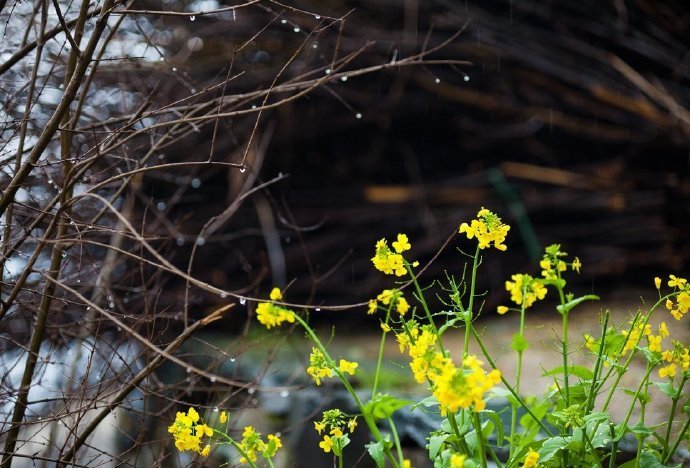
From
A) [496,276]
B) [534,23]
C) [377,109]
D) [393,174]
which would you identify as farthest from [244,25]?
[496,276]

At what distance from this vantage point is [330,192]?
3.04 metres

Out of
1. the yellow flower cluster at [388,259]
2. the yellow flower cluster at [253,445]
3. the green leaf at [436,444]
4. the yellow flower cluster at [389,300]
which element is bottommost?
the green leaf at [436,444]

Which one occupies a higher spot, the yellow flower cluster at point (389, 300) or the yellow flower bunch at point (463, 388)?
the yellow flower cluster at point (389, 300)

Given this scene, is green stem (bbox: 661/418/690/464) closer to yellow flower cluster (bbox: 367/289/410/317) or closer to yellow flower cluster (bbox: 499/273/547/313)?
yellow flower cluster (bbox: 499/273/547/313)

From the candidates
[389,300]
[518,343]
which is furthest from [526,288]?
[389,300]

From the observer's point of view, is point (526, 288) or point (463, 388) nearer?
point (463, 388)

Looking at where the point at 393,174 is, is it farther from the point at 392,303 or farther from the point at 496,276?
the point at 392,303

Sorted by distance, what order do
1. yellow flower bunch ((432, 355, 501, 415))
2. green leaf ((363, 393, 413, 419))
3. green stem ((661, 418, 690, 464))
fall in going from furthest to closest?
green stem ((661, 418, 690, 464))
green leaf ((363, 393, 413, 419))
yellow flower bunch ((432, 355, 501, 415))

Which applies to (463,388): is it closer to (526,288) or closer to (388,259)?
(388,259)

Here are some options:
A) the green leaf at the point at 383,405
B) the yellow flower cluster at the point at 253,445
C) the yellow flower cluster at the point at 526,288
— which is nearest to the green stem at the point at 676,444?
the yellow flower cluster at the point at 526,288

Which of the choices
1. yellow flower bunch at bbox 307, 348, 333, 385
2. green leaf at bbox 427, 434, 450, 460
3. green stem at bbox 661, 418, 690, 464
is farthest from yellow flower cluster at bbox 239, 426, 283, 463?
green stem at bbox 661, 418, 690, 464

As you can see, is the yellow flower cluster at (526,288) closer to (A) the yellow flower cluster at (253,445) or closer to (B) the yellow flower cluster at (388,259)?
(B) the yellow flower cluster at (388,259)

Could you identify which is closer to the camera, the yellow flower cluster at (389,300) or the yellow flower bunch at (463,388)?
the yellow flower bunch at (463,388)

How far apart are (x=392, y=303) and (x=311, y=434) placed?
4.35 feet
